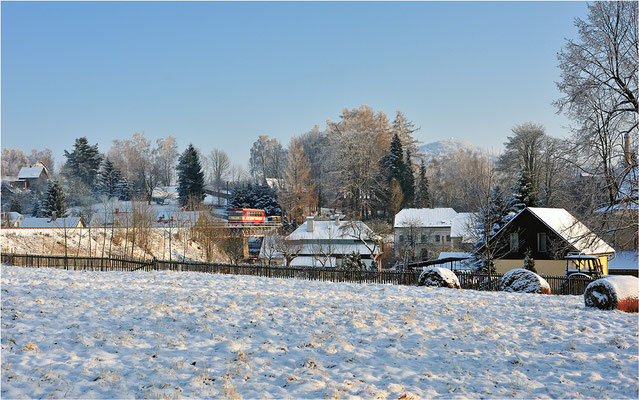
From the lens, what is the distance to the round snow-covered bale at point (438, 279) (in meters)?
18.8

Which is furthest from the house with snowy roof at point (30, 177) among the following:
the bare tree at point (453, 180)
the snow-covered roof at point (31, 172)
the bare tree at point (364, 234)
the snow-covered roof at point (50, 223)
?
the bare tree at point (453, 180)

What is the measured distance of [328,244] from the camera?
4706 centimetres

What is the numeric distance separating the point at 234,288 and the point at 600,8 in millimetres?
16191

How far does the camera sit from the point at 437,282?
18.8 meters

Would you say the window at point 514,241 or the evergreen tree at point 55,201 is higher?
the evergreen tree at point 55,201

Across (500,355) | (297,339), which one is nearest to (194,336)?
(297,339)

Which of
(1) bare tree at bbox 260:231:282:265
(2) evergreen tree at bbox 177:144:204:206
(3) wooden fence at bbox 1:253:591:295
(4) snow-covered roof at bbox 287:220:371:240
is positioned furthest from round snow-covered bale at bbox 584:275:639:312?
(2) evergreen tree at bbox 177:144:204:206

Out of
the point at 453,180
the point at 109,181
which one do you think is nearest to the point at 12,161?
the point at 109,181

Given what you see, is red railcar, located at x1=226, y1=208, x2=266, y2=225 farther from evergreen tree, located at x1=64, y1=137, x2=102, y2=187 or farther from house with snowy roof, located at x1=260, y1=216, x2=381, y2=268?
evergreen tree, located at x1=64, y1=137, x2=102, y2=187

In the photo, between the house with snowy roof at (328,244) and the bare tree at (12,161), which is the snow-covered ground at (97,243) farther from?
the bare tree at (12,161)

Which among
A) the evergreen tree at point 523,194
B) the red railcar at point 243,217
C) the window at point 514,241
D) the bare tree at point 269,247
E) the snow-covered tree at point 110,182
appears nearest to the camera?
the window at point 514,241

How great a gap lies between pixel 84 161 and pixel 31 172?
1022 cm

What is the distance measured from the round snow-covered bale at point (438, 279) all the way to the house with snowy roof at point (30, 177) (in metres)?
91.3

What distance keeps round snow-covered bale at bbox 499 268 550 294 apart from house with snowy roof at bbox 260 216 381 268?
82.3 ft
